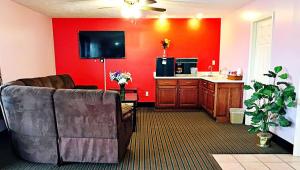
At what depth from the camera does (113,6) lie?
4500 mm

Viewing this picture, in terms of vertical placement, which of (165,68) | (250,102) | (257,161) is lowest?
(257,161)

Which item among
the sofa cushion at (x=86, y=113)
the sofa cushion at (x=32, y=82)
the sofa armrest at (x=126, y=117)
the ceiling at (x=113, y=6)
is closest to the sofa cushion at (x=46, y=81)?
the sofa cushion at (x=32, y=82)

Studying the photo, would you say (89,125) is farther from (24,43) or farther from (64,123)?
(24,43)

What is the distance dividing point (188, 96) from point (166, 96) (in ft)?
1.99

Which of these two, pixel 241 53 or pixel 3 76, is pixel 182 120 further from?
pixel 3 76

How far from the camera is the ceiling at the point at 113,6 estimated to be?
4.24m

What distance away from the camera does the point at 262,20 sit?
161 inches

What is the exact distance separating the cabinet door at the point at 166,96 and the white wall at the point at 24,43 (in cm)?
311

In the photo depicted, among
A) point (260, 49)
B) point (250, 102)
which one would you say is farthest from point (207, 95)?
point (250, 102)

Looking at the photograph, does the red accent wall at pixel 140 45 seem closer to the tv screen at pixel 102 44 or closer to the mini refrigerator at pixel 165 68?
the tv screen at pixel 102 44

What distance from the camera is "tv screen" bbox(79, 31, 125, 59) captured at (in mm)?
5961

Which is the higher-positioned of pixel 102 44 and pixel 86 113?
pixel 102 44

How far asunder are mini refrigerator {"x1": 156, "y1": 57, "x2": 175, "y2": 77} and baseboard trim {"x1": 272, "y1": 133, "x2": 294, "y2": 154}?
2944 millimetres

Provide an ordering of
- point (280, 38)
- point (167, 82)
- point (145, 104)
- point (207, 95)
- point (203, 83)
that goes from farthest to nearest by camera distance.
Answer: point (145, 104), point (167, 82), point (203, 83), point (207, 95), point (280, 38)
